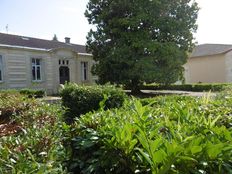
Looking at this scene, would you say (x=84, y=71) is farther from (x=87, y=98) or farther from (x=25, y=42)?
(x=87, y=98)

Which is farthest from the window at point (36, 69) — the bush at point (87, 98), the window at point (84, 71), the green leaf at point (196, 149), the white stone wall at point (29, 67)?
the green leaf at point (196, 149)

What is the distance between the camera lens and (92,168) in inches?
127

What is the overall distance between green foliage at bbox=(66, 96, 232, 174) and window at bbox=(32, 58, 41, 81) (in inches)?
983

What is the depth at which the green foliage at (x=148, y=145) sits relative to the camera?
2613 mm

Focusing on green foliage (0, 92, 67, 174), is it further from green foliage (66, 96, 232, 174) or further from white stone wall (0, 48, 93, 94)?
white stone wall (0, 48, 93, 94)

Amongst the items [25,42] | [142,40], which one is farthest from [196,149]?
[25,42]

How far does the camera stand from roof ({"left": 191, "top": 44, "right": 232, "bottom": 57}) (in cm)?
4034

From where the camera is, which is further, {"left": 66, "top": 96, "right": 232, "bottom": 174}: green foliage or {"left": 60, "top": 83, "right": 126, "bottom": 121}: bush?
{"left": 60, "top": 83, "right": 126, "bottom": 121}: bush

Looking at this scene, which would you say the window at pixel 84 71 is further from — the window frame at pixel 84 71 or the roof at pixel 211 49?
the roof at pixel 211 49

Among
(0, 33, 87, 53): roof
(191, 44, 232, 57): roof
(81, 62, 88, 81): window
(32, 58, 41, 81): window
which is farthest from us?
(191, 44, 232, 57): roof

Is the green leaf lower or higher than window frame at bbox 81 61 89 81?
lower

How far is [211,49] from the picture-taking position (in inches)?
1684

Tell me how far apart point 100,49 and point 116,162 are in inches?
887

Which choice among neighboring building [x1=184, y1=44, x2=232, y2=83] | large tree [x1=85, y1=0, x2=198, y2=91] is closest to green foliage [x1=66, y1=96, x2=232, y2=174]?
large tree [x1=85, y1=0, x2=198, y2=91]
